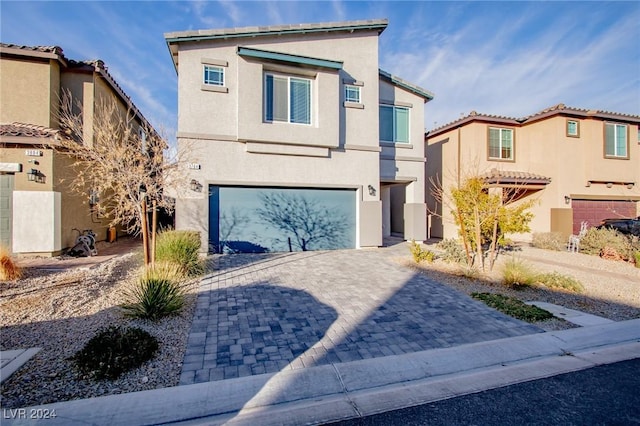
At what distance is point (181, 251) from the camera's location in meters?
7.82

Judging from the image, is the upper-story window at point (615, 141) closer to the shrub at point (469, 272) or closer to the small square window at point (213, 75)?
the shrub at point (469, 272)

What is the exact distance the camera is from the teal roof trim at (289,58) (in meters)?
11.1

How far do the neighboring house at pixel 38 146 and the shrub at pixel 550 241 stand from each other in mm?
17991

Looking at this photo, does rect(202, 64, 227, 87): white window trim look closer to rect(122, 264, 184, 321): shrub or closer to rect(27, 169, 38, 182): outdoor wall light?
rect(27, 169, 38, 182): outdoor wall light

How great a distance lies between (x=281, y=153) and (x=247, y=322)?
312 inches

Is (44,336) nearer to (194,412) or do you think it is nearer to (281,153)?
(194,412)

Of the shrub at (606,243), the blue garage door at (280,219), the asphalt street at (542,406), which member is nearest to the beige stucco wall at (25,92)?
the blue garage door at (280,219)

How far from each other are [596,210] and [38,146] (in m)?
25.3

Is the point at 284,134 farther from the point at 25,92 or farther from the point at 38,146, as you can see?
the point at 25,92

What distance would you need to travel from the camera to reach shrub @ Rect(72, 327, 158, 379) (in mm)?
3617

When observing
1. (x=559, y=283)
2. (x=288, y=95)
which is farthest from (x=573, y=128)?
(x=288, y=95)

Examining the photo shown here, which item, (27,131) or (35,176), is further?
(27,131)

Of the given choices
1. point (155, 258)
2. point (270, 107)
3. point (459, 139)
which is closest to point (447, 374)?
point (155, 258)

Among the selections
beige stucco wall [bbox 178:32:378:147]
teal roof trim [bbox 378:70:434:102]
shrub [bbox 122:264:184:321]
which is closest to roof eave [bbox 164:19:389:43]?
beige stucco wall [bbox 178:32:378:147]
